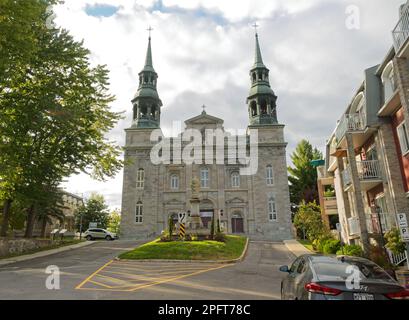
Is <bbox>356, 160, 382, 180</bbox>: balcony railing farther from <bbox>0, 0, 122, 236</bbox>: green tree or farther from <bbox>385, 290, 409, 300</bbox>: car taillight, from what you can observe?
<bbox>0, 0, 122, 236</bbox>: green tree

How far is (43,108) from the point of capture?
18.9m

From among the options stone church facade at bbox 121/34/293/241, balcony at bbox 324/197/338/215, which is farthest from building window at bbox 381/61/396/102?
stone church facade at bbox 121/34/293/241

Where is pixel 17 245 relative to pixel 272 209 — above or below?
below

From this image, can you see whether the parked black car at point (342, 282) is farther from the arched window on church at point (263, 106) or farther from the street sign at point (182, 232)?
the arched window on church at point (263, 106)

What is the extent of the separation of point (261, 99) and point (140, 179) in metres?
19.5

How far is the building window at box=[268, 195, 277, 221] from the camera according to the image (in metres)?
37.6

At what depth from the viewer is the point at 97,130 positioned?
24.9 metres

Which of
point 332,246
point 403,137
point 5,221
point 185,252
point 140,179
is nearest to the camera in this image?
point 403,137

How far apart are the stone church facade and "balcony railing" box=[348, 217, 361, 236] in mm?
17909

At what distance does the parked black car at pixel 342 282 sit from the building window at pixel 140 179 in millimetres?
34195

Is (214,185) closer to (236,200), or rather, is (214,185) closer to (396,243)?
(236,200)

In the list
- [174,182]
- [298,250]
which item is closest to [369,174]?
[298,250]

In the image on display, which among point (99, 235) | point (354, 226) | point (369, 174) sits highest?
point (369, 174)
